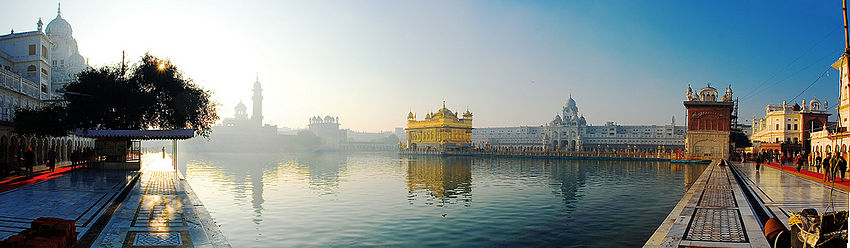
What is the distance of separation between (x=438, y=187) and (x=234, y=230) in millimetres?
15137

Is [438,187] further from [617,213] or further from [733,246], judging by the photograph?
[733,246]

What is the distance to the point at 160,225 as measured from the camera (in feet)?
38.6

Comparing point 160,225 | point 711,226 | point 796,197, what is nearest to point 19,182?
point 160,225

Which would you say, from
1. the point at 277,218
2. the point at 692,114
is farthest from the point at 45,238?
the point at 692,114

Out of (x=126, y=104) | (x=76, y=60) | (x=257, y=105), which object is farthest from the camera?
(x=257, y=105)

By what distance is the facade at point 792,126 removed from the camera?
65.2 meters

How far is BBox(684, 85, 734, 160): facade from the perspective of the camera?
201 ft

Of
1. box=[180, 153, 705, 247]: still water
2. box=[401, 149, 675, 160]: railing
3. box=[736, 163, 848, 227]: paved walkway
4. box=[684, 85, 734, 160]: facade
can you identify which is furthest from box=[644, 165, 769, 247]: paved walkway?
box=[401, 149, 675, 160]: railing

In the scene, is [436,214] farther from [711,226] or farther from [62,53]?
[62,53]

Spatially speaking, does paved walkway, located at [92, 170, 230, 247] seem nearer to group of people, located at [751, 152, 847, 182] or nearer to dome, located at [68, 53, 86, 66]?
group of people, located at [751, 152, 847, 182]

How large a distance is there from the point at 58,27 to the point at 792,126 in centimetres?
9382

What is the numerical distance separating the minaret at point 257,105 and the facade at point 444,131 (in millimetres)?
92449

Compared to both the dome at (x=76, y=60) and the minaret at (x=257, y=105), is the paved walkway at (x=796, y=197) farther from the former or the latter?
the minaret at (x=257, y=105)

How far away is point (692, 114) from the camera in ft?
206
